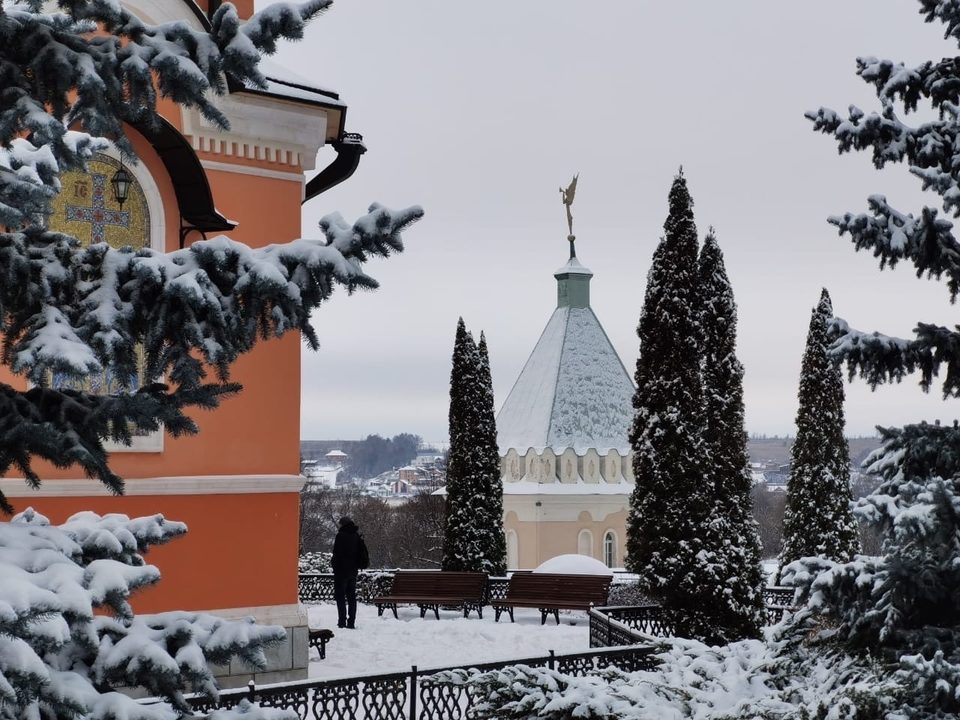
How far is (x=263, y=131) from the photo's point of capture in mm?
10703

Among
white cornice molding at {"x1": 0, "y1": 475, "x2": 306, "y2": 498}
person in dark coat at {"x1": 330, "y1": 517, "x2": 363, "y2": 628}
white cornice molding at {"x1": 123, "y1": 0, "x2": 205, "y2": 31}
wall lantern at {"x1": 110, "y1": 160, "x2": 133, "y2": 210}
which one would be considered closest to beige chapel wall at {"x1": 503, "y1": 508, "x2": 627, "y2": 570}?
person in dark coat at {"x1": 330, "y1": 517, "x2": 363, "y2": 628}

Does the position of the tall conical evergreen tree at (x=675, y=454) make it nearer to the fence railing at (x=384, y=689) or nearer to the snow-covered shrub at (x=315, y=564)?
the fence railing at (x=384, y=689)

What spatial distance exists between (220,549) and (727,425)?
13.2m

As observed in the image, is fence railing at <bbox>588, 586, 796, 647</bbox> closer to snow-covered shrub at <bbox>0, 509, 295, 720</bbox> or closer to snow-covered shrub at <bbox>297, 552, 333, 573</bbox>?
snow-covered shrub at <bbox>0, 509, 295, 720</bbox>

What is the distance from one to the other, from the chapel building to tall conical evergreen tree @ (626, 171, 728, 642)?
2023 cm

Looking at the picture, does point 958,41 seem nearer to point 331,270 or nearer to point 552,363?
point 331,270

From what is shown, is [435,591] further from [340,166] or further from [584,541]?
[584,541]

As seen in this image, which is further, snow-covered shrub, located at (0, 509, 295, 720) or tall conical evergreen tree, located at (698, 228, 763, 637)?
tall conical evergreen tree, located at (698, 228, 763, 637)

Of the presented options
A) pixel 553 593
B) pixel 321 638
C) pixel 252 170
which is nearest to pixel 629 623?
pixel 553 593

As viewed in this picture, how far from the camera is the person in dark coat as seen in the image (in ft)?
48.3

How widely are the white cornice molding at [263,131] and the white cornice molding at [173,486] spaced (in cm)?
328

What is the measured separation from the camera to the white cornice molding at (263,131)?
1041 centimetres

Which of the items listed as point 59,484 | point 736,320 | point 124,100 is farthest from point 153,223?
point 736,320

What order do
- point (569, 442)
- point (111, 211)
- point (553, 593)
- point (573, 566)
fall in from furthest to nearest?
point (569, 442) < point (573, 566) < point (553, 593) < point (111, 211)
